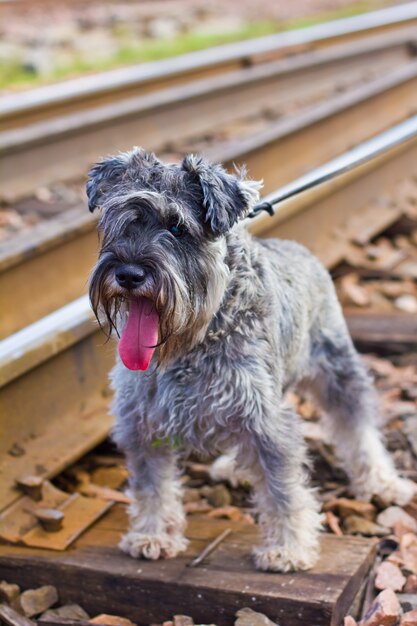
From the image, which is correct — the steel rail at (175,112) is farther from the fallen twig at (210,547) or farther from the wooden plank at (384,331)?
the fallen twig at (210,547)

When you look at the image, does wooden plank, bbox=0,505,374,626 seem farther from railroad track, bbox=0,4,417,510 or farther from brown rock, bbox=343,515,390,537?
railroad track, bbox=0,4,417,510

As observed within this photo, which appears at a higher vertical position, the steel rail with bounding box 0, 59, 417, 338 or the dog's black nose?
the dog's black nose

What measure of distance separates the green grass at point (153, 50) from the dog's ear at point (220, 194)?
10.4m

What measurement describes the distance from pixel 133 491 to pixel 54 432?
2.72 feet

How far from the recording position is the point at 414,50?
601 inches

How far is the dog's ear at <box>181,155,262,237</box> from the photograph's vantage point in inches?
166

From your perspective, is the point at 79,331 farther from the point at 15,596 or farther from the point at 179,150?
the point at 179,150

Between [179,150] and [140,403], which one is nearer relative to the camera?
[140,403]

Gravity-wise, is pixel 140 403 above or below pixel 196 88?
below

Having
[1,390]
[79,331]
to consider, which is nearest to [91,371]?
[79,331]

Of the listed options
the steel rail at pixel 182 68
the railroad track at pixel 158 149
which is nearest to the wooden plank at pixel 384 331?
the railroad track at pixel 158 149

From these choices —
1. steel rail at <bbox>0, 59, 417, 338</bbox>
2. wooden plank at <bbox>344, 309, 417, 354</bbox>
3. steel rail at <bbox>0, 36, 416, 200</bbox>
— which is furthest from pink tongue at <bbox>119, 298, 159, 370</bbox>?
steel rail at <bbox>0, 36, 416, 200</bbox>

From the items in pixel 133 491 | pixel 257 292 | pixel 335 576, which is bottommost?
pixel 335 576

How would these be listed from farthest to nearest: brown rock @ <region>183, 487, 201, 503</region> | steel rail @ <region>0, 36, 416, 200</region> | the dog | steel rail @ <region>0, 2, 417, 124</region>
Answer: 1. steel rail @ <region>0, 2, 417, 124</region>
2. steel rail @ <region>0, 36, 416, 200</region>
3. brown rock @ <region>183, 487, 201, 503</region>
4. the dog
